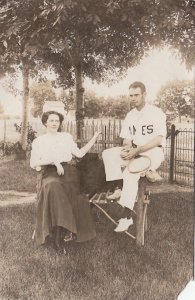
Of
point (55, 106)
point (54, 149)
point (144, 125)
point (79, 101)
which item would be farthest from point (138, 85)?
point (54, 149)

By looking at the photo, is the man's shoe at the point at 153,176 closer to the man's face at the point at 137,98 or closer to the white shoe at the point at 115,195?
the white shoe at the point at 115,195

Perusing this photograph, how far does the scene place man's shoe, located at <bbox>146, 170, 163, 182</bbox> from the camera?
250 cm

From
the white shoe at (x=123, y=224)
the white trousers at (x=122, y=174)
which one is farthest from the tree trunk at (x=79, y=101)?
the white shoe at (x=123, y=224)

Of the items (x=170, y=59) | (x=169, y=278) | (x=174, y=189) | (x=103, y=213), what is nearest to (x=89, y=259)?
(x=103, y=213)

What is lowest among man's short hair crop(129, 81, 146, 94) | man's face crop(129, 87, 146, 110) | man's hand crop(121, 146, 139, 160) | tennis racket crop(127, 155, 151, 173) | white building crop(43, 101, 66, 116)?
tennis racket crop(127, 155, 151, 173)

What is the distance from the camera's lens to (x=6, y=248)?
2678mm

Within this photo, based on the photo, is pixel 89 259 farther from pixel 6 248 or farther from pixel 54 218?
pixel 6 248

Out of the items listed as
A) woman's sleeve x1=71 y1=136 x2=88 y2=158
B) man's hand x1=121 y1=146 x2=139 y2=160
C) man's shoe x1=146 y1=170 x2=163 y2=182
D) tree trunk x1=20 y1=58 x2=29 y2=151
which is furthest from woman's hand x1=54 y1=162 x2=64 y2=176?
man's shoe x1=146 y1=170 x2=163 y2=182

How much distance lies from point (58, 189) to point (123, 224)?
0.43 meters

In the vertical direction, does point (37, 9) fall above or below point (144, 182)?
above

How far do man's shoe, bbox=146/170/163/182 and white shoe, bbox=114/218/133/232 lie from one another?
278mm

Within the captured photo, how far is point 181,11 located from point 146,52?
29 cm

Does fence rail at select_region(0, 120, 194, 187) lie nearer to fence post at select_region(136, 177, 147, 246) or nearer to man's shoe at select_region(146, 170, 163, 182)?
man's shoe at select_region(146, 170, 163, 182)

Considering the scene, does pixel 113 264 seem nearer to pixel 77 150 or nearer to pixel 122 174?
pixel 122 174
